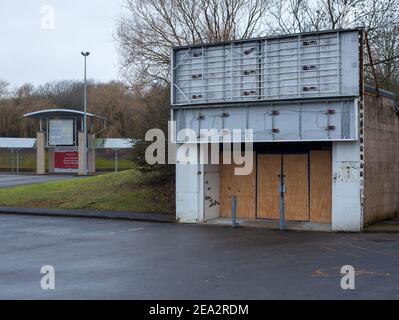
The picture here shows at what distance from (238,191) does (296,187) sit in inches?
84.5

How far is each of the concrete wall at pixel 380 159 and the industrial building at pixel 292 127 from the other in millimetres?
33

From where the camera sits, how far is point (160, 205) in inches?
907

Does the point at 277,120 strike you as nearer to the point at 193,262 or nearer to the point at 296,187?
the point at 296,187

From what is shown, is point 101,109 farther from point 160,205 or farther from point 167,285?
point 167,285

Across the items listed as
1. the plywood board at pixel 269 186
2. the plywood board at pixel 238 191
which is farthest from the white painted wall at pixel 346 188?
the plywood board at pixel 238 191

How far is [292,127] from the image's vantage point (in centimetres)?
1794

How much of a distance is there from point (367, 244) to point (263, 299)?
675 cm

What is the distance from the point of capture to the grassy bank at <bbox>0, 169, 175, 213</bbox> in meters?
23.7

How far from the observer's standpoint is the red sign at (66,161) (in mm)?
51531

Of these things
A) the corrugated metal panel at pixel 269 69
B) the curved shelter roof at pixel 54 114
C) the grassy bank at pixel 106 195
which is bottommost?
the grassy bank at pixel 106 195

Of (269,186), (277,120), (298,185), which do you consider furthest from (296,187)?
(277,120)

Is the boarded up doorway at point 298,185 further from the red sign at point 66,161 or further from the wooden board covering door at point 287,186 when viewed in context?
the red sign at point 66,161

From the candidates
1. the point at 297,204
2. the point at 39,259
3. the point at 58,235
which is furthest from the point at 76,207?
the point at 39,259

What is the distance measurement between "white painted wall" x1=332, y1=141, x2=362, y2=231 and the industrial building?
0.10 feet
